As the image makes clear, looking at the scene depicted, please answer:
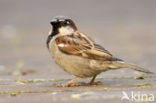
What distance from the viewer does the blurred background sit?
1068cm

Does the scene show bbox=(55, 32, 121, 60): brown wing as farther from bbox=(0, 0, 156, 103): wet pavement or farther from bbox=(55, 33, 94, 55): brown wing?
bbox=(0, 0, 156, 103): wet pavement

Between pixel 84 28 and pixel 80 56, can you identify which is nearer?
pixel 80 56

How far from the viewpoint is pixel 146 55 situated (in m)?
10.5

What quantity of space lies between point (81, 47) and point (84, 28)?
830 centimetres

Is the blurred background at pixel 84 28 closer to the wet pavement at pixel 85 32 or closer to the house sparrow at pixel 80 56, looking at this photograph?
the wet pavement at pixel 85 32

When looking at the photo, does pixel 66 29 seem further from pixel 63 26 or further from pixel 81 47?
pixel 81 47

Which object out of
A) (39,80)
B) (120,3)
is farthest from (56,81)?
(120,3)

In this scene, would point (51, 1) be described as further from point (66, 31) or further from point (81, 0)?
point (66, 31)

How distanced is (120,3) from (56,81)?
1130 cm

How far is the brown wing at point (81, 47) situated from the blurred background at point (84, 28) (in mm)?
2017

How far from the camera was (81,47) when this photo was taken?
21.7 feet

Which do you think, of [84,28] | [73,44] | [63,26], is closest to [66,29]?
[63,26]

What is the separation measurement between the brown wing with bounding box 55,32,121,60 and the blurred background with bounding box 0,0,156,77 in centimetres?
202

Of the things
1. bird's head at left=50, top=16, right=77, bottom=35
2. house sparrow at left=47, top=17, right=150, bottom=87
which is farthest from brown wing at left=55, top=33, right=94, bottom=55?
bird's head at left=50, top=16, right=77, bottom=35
